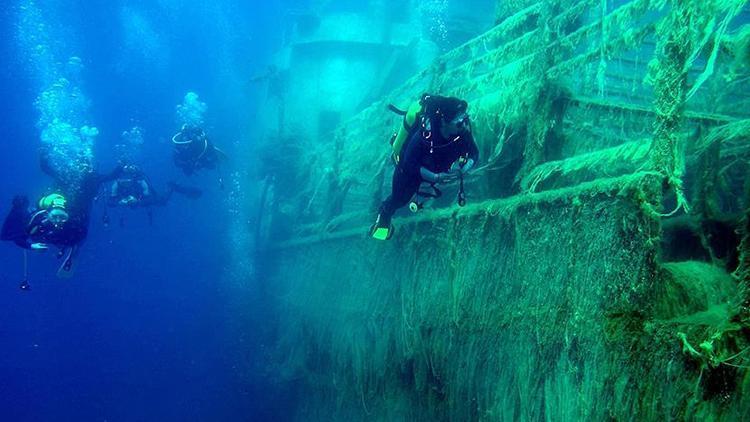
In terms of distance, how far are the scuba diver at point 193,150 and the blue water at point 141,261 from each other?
385cm

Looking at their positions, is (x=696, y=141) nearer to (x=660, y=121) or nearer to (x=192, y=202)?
(x=660, y=121)

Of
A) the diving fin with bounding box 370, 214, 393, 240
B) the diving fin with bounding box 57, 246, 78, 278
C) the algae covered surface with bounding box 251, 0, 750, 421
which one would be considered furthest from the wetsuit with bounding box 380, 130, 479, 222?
the diving fin with bounding box 57, 246, 78, 278

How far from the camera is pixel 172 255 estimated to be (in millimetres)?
46031

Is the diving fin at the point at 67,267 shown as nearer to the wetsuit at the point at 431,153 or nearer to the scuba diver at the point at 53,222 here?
the scuba diver at the point at 53,222

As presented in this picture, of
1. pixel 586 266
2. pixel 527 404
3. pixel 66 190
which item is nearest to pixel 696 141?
pixel 586 266

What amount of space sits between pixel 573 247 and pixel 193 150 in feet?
42.7

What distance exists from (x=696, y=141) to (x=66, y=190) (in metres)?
12.8

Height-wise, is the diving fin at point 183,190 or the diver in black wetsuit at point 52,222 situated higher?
the diving fin at point 183,190

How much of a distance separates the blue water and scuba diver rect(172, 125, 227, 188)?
385cm

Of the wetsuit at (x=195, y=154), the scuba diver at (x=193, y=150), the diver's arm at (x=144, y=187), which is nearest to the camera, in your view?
the diver's arm at (x=144, y=187)

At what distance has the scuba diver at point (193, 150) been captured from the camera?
13852mm

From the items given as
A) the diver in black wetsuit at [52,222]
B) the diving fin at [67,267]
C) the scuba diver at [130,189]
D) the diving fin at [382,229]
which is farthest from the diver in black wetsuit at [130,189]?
the diving fin at [382,229]

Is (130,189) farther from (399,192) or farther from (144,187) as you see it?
(399,192)

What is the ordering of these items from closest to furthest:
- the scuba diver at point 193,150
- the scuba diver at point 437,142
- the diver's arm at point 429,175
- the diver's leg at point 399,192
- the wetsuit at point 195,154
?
1. the scuba diver at point 437,142
2. the diver's arm at point 429,175
3. the diver's leg at point 399,192
4. the scuba diver at point 193,150
5. the wetsuit at point 195,154
